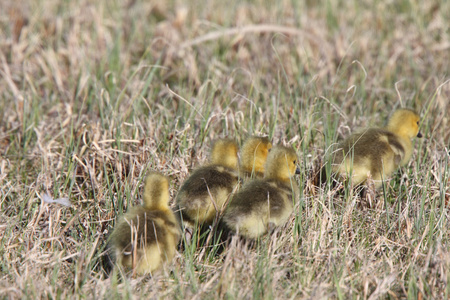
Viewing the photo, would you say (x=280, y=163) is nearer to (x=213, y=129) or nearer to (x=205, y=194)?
(x=205, y=194)

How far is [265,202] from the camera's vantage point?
10.2 ft

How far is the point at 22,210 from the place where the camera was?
3.56 metres

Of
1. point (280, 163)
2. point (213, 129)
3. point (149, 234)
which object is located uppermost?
point (280, 163)

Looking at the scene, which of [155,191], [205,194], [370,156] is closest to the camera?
[155,191]

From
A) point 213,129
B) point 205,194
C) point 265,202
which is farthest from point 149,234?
point 213,129

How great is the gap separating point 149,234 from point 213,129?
1.65 m

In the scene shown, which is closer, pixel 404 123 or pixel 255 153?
pixel 255 153

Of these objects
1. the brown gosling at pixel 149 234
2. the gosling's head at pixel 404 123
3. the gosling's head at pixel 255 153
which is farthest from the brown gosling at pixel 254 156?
the gosling's head at pixel 404 123

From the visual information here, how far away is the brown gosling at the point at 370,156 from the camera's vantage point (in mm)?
3654

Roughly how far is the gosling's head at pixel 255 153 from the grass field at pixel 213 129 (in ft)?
1.20

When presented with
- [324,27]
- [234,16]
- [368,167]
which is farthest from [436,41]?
[368,167]

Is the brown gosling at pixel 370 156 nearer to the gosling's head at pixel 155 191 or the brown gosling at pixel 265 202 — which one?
the brown gosling at pixel 265 202

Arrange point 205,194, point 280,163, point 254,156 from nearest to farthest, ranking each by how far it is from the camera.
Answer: point 205,194 < point 280,163 < point 254,156

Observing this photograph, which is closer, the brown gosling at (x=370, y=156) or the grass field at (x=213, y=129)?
the grass field at (x=213, y=129)
